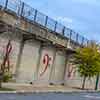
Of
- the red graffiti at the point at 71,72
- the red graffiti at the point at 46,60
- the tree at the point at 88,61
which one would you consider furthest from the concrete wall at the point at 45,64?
the red graffiti at the point at 71,72

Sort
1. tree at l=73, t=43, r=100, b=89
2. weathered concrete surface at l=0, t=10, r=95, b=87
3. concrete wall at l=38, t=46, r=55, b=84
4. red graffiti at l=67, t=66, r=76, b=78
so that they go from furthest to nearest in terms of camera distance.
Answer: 1. red graffiti at l=67, t=66, r=76, b=78
2. tree at l=73, t=43, r=100, b=89
3. concrete wall at l=38, t=46, r=55, b=84
4. weathered concrete surface at l=0, t=10, r=95, b=87

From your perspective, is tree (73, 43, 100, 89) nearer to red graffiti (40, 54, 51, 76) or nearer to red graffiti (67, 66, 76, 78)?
red graffiti (67, 66, 76, 78)

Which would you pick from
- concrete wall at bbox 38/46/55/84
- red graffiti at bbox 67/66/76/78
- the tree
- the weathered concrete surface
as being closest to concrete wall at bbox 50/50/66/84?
the weathered concrete surface

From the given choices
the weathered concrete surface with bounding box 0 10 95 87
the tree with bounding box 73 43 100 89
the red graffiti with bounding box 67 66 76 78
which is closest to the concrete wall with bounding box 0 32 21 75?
the weathered concrete surface with bounding box 0 10 95 87

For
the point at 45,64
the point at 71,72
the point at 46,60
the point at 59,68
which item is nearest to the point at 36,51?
the point at 46,60

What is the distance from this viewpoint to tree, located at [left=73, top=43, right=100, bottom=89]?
140 ft

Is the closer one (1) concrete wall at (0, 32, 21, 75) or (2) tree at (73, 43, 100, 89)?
(1) concrete wall at (0, 32, 21, 75)

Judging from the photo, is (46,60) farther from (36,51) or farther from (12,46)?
(12,46)

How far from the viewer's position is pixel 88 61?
42875 mm

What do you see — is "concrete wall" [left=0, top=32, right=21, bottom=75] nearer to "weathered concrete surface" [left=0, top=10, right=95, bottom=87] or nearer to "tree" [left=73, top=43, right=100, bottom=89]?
"weathered concrete surface" [left=0, top=10, right=95, bottom=87]

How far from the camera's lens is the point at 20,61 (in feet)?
113

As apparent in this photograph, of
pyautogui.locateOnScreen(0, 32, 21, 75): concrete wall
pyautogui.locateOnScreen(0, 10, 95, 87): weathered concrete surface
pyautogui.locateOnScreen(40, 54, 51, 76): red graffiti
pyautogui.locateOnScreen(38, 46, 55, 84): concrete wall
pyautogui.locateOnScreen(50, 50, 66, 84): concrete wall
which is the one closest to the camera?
pyautogui.locateOnScreen(0, 32, 21, 75): concrete wall

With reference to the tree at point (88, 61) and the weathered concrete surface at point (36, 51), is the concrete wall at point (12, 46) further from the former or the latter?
the tree at point (88, 61)

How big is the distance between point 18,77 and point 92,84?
22.4m
